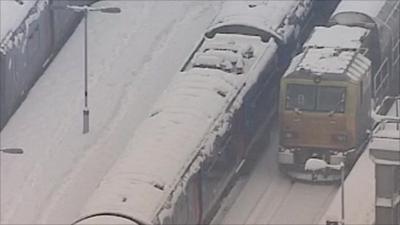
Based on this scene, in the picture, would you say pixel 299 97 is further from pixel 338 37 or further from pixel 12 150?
pixel 12 150

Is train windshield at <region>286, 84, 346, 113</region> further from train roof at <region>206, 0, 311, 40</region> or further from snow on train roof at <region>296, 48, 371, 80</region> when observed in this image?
train roof at <region>206, 0, 311, 40</region>

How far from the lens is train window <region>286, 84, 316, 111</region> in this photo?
43.0 m

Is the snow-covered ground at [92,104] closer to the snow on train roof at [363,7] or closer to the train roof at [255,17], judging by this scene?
the train roof at [255,17]

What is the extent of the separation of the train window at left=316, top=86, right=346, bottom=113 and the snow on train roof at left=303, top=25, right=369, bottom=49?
188cm

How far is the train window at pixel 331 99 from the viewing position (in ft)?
140

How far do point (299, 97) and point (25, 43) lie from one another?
938 cm

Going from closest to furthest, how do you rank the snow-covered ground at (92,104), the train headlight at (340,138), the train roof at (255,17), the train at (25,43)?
the train headlight at (340,138) < the snow-covered ground at (92,104) < the train roof at (255,17) < the train at (25,43)

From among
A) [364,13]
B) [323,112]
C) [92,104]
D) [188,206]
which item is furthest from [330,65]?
[92,104]

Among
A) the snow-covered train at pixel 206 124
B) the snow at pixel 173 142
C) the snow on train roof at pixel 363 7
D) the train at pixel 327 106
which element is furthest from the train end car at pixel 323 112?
the snow on train roof at pixel 363 7

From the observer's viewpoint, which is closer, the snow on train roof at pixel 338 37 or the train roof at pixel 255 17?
the snow on train roof at pixel 338 37

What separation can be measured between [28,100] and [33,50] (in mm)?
1607

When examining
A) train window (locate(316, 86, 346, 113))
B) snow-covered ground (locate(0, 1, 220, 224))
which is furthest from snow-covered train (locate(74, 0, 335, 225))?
snow-covered ground (locate(0, 1, 220, 224))

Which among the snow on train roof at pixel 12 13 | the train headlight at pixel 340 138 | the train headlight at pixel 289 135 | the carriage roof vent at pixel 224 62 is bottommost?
the snow on train roof at pixel 12 13

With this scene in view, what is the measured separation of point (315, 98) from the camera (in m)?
42.9
